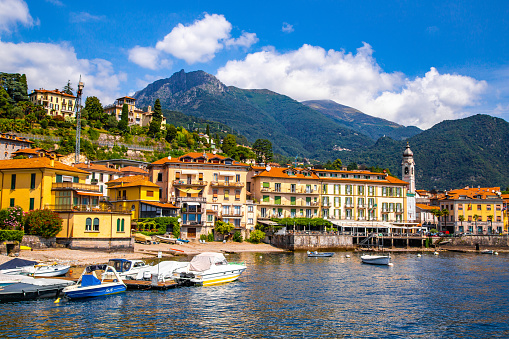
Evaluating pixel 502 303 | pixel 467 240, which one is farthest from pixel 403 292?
pixel 467 240

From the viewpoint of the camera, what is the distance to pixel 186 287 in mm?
40750

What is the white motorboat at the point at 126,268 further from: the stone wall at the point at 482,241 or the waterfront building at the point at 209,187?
the stone wall at the point at 482,241

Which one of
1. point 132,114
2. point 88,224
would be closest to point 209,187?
point 88,224

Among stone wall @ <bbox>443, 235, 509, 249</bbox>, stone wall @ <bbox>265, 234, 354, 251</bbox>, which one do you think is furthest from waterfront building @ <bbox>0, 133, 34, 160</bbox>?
stone wall @ <bbox>443, 235, 509, 249</bbox>

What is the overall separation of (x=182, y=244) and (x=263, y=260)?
590 inches

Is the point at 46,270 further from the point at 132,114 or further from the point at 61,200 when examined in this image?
the point at 132,114

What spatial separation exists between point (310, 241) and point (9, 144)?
7104 centimetres

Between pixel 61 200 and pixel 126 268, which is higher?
pixel 61 200

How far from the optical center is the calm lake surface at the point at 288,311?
26781mm

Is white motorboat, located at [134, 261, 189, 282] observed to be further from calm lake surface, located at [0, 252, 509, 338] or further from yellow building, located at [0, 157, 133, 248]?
yellow building, located at [0, 157, 133, 248]

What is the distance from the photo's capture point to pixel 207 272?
42.1 metres

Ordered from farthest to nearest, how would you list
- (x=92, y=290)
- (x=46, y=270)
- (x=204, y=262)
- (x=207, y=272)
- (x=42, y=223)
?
(x=42, y=223), (x=204, y=262), (x=207, y=272), (x=46, y=270), (x=92, y=290)

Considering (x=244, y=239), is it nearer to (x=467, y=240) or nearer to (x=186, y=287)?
(x=186, y=287)

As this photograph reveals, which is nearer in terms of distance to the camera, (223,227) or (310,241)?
(223,227)
